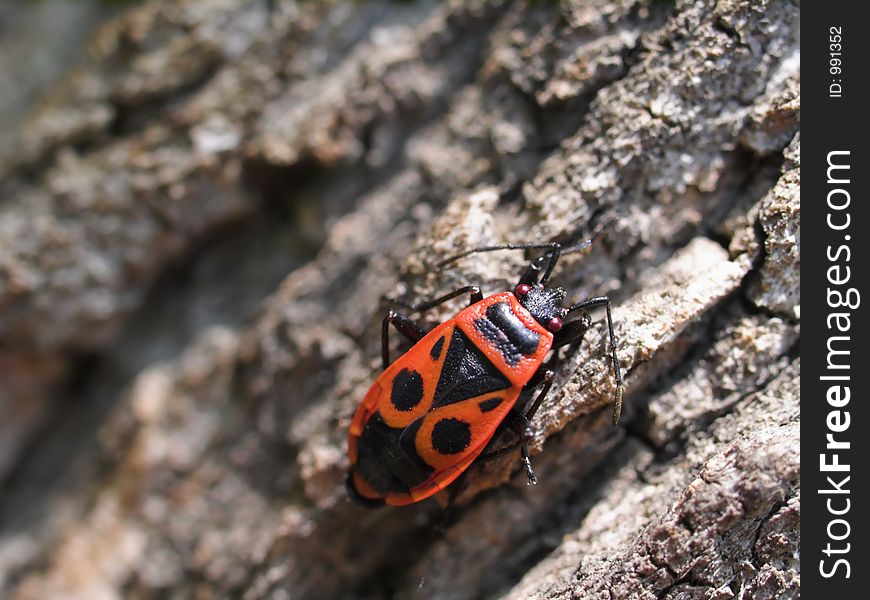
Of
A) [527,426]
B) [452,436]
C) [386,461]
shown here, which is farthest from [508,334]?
[386,461]

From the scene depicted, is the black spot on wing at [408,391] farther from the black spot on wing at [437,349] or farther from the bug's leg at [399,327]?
the bug's leg at [399,327]

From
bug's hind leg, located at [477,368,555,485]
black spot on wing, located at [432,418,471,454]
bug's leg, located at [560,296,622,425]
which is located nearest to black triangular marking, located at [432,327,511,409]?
black spot on wing, located at [432,418,471,454]

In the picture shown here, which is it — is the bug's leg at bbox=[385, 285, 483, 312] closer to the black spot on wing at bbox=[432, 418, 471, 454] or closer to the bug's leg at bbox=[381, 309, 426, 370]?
the bug's leg at bbox=[381, 309, 426, 370]

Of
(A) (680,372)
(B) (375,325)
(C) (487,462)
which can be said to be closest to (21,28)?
(B) (375,325)
